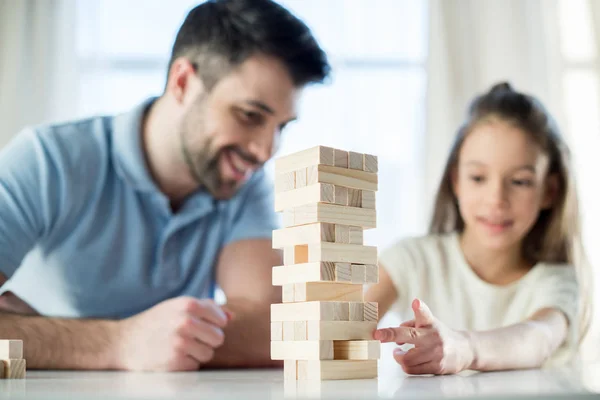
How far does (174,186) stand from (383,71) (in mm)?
1584

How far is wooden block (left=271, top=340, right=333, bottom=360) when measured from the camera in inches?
35.7

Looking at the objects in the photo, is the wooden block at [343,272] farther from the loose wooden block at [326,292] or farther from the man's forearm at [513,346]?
the man's forearm at [513,346]

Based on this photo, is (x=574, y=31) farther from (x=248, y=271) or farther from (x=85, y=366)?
(x=85, y=366)

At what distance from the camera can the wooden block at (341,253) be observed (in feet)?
3.01

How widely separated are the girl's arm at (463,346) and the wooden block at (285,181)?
0.81 ft

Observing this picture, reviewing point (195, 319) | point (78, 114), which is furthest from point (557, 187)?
point (78, 114)

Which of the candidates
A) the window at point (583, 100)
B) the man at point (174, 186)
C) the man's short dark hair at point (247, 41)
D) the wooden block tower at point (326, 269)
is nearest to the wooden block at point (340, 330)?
the wooden block tower at point (326, 269)

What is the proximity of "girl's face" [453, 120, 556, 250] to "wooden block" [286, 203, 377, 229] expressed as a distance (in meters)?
0.88

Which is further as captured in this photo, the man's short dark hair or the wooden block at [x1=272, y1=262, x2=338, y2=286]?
the man's short dark hair

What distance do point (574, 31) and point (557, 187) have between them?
75.9 inches

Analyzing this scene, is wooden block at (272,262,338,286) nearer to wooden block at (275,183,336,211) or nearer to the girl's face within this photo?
wooden block at (275,183,336,211)

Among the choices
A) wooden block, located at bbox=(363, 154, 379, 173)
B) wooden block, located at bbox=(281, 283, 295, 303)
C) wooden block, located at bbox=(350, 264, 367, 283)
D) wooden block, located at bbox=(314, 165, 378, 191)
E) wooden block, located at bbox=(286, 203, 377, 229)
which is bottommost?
wooden block, located at bbox=(281, 283, 295, 303)

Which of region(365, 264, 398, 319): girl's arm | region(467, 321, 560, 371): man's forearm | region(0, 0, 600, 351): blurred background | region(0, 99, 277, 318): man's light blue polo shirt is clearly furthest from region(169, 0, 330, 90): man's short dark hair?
region(0, 0, 600, 351): blurred background

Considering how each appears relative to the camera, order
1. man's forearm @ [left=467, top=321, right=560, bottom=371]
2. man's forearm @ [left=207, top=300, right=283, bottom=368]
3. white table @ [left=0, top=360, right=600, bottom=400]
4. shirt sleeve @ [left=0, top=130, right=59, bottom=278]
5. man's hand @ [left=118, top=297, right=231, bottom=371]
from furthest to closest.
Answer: shirt sleeve @ [left=0, top=130, right=59, bottom=278]
man's forearm @ [left=207, top=300, right=283, bottom=368]
man's hand @ [left=118, top=297, right=231, bottom=371]
man's forearm @ [left=467, top=321, right=560, bottom=371]
white table @ [left=0, top=360, right=600, bottom=400]
